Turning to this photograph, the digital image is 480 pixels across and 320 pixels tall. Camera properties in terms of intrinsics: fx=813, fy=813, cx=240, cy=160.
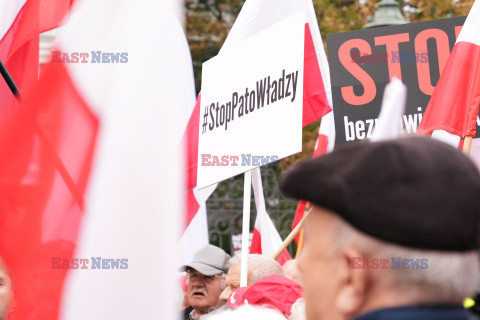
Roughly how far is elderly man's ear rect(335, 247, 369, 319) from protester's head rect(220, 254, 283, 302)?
145 inches

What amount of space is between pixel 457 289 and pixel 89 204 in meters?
0.73

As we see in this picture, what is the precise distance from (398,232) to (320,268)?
17 cm

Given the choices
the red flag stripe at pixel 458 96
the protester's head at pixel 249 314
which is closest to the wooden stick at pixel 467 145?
the red flag stripe at pixel 458 96

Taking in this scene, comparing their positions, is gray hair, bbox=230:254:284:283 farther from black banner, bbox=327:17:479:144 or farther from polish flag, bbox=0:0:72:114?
polish flag, bbox=0:0:72:114

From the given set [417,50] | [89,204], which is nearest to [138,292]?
[89,204]

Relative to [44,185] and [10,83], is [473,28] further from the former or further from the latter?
[44,185]

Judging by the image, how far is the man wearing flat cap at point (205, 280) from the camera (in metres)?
5.77

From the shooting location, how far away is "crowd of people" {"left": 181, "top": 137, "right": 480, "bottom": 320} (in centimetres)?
134

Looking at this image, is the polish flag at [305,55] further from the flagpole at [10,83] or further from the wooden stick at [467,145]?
the flagpole at [10,83]

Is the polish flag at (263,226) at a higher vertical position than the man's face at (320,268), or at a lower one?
higher

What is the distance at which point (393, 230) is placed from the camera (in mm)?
1342

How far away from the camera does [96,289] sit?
1.57 metres
